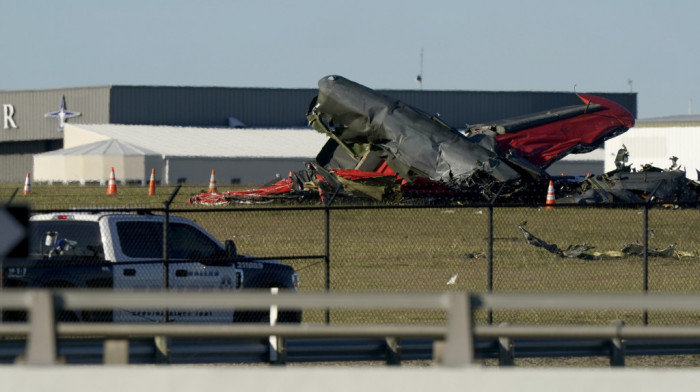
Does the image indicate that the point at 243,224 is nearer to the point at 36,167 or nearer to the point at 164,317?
the point at 164,317

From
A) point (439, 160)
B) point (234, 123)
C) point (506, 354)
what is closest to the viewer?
point (506, 354)

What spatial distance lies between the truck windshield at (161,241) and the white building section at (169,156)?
41.2 meters

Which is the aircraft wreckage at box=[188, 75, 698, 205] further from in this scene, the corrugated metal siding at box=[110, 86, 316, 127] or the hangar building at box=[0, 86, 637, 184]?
the corrugated metal siding at box=[110, 86, 316, 127]

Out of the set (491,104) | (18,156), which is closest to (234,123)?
(18,156)

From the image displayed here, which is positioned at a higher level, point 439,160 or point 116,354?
point 439,160

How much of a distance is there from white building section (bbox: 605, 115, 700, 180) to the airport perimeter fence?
533 inches

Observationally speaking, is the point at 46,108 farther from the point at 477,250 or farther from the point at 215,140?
the point at 477,250

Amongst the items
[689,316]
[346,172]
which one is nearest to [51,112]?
[346,172]

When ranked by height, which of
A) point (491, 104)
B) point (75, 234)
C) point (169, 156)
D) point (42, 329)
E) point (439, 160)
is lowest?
point (42, 329)

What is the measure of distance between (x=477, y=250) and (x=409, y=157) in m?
8.04

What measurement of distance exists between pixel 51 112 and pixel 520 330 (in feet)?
225

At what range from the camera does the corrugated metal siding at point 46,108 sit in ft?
234

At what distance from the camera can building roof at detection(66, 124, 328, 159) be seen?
59.9 m

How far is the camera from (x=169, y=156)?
57.6 m
